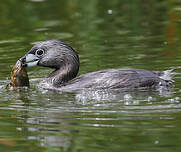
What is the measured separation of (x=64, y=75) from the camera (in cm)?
1091

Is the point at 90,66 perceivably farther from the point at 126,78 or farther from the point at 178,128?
the point at 178,128

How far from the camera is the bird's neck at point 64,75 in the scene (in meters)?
10.9

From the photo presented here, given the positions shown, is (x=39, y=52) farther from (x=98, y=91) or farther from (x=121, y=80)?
(x=121, y=80)

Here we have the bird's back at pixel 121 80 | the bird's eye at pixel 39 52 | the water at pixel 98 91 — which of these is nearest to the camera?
the water at pixel 98 91

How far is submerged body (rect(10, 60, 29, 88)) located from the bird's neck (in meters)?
0.45

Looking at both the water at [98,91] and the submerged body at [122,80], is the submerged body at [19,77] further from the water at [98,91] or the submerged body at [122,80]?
the submerged body at [122,80]

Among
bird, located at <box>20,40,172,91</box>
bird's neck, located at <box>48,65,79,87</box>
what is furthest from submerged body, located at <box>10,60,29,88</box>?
bird's neck, located at <box>48,65,79,87</box>

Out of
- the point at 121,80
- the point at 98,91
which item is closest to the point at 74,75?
the point at 98,91

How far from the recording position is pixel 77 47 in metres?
13.7

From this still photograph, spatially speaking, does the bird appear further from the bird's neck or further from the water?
the water

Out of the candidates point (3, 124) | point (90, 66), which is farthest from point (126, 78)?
point (3, 124)

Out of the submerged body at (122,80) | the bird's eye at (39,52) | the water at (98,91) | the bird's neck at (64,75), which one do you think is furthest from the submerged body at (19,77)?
the submerged body at (122,80)

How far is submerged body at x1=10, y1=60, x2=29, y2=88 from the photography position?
1079 centimetres

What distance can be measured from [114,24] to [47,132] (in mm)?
8464
